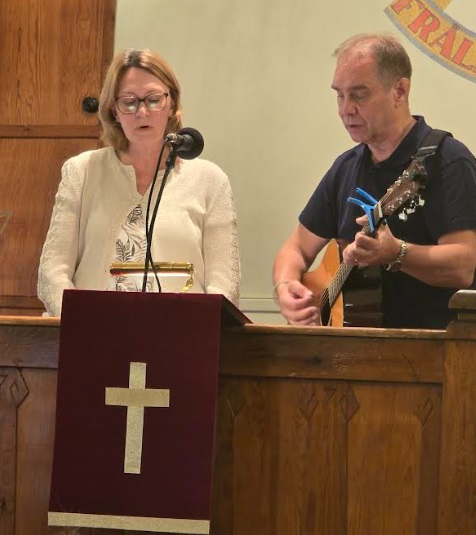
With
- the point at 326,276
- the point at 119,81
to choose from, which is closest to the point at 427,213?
the point at 326,276

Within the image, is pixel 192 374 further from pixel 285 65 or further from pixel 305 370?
pixel 285 65

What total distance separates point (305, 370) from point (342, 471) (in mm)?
221

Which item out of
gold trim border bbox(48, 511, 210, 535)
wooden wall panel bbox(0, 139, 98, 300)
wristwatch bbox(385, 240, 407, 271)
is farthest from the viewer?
wooden wall panel bbox(0, 139, 98, 300)

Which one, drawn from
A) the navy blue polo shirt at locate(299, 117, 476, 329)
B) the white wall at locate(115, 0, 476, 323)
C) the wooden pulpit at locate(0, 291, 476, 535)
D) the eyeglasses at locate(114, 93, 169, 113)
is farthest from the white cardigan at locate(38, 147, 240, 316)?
the white wall at locate(115, 0, 476, 323)

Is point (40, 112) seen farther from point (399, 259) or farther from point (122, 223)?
point (399, 259)

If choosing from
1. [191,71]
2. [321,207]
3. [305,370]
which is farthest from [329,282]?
[191,71]

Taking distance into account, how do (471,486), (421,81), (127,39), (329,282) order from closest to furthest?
(471,486)
(329,282)
(421,81)
(127,39)

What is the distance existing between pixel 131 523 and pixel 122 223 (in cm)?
122

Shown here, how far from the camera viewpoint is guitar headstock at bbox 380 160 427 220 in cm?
246

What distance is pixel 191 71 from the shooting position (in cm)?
453

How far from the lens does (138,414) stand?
2.06m

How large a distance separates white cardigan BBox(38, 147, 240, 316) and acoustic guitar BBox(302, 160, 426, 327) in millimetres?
299

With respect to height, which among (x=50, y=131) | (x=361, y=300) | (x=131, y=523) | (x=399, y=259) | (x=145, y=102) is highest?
(x=50, y=131)

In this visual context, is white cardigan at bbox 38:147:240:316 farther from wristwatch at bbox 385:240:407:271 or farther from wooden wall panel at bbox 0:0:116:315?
wooden wall panel at bbox 0:0:116:315
